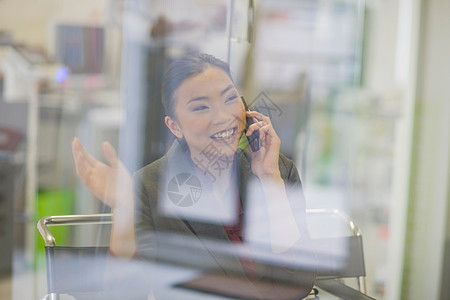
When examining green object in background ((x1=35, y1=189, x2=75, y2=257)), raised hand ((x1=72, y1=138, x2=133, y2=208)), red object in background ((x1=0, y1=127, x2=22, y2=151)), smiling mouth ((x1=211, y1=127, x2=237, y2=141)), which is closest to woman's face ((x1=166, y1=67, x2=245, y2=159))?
smiling mouth ((x1=211, y1=127, x2=237, y2=141))

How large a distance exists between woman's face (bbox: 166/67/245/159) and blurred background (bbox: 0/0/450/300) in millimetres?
26

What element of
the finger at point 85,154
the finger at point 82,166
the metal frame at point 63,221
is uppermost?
the finger at point 85,154

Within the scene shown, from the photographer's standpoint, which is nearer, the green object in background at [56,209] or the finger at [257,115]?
the finger at [257,115]

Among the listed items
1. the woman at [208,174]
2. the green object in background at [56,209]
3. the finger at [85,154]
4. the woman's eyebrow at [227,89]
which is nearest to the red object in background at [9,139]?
the green object in background at [56,209]

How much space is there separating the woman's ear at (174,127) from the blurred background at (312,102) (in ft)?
0.07

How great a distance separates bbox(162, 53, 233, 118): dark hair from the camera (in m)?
0.60

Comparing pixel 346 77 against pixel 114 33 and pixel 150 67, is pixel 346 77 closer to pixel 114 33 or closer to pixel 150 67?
pixel 150 67

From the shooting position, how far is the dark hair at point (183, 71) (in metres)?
0.60

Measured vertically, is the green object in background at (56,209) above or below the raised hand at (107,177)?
below

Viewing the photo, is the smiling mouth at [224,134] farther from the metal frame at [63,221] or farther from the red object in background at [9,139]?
the red object in background at [9,139]

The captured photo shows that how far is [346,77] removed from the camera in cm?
116

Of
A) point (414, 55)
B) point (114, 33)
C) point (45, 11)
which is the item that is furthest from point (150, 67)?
point (45, 11)

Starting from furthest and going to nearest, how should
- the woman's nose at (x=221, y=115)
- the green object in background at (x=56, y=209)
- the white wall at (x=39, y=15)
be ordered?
1. the white wall at (x=39, y=15)
2. the green object in background at (x=56, y=209)
3. the woman's nose at (x=221, y=115)

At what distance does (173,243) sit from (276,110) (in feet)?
0.66
